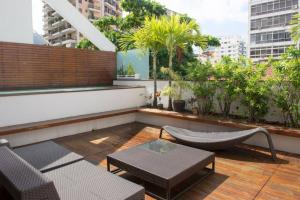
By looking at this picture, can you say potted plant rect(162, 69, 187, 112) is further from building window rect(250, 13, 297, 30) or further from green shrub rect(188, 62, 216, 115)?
building window rect(250, 13, 297, 30)

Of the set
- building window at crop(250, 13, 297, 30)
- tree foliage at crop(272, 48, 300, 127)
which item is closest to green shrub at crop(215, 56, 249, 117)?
tree foliage at crop(272, 48, 300, 127)

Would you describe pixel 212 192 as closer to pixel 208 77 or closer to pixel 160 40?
pixel 208 77

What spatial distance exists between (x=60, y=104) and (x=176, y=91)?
2.79 meters

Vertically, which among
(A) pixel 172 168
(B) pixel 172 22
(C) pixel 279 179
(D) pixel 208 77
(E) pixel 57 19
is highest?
(E) pixel 57 19

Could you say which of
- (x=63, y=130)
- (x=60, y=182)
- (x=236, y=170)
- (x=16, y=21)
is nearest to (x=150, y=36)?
(x=63, y=130)

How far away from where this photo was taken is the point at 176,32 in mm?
5824

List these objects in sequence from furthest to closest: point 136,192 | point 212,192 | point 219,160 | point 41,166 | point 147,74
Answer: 1. point 147,74
2. point 219,160
3. point 212,192
4. point 41,166
5. point 136,192

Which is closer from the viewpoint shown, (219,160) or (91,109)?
(219,160)

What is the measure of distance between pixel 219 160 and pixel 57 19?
56695 mm

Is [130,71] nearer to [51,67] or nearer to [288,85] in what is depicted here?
[51,67]

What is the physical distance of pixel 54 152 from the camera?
2945 millimetres

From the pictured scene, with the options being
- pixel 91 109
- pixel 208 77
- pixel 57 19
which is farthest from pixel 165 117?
pixel 57 19

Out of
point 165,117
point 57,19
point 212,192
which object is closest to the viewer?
point 212,192

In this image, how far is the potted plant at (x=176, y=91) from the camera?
5.94m
